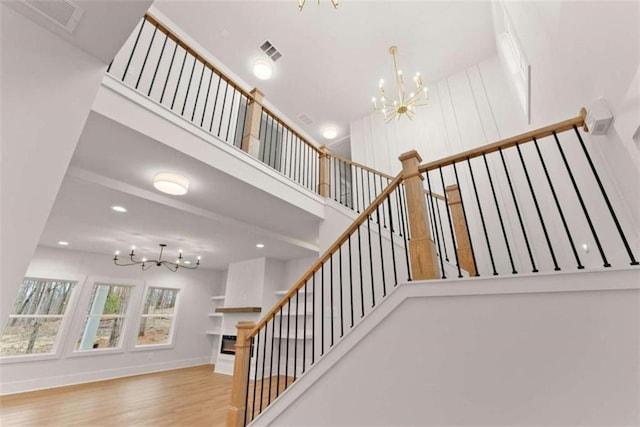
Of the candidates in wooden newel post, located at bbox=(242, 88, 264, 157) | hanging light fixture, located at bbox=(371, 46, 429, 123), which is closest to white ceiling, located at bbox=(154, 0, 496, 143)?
hanging light fixture, located at bbox=(371, 46, 429, 123)

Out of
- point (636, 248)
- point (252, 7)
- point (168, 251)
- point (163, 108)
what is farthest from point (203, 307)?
point (636, 248)

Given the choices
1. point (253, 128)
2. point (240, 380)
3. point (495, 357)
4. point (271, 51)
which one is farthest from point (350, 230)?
point (271, 51)

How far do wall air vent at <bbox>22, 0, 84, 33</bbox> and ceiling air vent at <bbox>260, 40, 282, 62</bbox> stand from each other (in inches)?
164

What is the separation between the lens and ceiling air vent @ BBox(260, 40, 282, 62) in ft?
15.5

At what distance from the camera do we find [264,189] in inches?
126

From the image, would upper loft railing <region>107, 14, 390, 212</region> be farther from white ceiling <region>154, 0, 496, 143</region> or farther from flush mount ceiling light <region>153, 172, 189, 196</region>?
flush mount ceiling light <region>153, 172, 189, 196</region>

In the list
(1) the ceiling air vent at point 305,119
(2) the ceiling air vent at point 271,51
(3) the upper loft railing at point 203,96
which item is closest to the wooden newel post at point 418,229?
(3) the upper loft railing at point 203,96

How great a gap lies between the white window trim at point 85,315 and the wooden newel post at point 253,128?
507 cm

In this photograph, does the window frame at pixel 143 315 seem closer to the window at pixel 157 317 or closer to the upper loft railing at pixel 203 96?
the window at pixel 157 317

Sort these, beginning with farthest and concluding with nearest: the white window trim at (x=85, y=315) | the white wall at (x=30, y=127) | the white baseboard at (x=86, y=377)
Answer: the white window trim at (x=85, y=315) < the white baseboard at (x=86, y=377) < the white wall at (x=30, y=127)

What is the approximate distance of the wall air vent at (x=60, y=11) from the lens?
1.05 meters

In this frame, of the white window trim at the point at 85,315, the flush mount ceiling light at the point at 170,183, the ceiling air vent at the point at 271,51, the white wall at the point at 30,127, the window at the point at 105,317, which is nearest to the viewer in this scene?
the white wall at the point at 30,127

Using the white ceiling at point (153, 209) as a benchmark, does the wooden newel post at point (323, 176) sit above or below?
above

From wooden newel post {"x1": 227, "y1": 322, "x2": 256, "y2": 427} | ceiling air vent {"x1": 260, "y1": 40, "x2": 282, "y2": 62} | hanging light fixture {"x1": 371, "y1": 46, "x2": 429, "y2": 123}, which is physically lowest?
wooden newel post {"x1": 227, "y1": 322, "x2": 256, "y2": 427}
